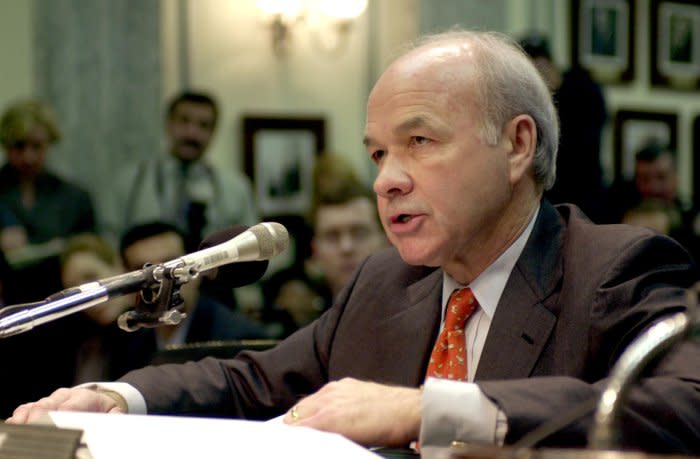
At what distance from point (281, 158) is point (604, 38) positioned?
2.94 metres

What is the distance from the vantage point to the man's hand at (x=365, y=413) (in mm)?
1803

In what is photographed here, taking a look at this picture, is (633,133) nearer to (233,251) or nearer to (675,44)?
(675,44)

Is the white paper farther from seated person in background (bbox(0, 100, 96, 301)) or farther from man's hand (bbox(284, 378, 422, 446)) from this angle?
seated person in background (bbox(0, 100, 96, 301))

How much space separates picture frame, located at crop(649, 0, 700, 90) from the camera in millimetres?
9703

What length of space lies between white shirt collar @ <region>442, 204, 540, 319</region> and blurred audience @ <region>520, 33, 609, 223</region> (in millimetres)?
3348

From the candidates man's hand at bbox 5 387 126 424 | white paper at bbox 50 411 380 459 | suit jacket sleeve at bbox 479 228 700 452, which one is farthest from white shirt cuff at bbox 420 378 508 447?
man's hand at bbox 5 387 126 424

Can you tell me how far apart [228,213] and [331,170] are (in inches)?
35.3

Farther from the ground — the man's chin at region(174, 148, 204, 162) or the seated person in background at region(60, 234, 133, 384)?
the man's chin at region(174, 148, 204, 162)

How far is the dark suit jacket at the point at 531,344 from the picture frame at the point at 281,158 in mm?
5535

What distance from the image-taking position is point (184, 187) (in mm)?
6410

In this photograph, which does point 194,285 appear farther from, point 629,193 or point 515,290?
point 629,193

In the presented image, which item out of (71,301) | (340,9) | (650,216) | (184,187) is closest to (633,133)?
(340,9)

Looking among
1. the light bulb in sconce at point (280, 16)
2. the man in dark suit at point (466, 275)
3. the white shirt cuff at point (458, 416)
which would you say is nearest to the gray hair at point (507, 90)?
the man in dark suit at point (466, 275)

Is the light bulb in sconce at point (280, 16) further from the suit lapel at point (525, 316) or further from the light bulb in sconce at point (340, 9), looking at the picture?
the suit lapel at point (525, 316)
